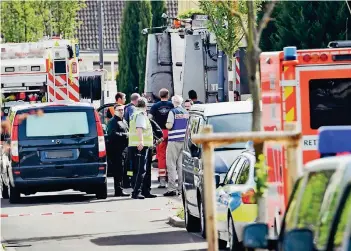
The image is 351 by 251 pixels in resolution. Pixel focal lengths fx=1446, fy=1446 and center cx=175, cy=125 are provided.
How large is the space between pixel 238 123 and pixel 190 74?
1389cm

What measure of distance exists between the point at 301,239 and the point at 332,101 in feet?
25.3

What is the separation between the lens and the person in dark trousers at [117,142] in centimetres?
2319

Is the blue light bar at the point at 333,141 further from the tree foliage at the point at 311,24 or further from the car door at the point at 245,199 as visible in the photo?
the tree foliage at the point at 311,24

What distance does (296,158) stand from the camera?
8711 mm

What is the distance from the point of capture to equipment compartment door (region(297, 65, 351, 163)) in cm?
1393

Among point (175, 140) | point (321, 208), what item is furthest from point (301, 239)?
point (175, 140)

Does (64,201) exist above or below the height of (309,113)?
below

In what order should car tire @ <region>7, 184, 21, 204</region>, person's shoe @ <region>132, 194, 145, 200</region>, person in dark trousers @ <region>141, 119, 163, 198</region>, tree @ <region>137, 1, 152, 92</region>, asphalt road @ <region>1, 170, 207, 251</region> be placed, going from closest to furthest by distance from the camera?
asphalt road @ <region>1, 170, 207, 251</region> < car tire @ <region>7, 184, 21, 204</region> < person in dark trousers @ <region>141, 119, 163, 198</region> < person's shoe @ <region>132, 194, 145, 200</region> < tree @ <region>137, 1, 152, 92</region>

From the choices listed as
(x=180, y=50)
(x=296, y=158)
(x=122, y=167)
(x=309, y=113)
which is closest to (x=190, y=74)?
(x=180, y=50)

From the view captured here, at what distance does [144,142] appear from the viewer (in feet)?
72.9

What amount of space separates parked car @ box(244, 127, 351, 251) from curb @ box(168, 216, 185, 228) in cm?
1064

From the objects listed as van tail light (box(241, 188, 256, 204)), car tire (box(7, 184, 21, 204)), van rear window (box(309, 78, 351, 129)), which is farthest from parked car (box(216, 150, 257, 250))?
car tire (box(7, 184, 21, 204))

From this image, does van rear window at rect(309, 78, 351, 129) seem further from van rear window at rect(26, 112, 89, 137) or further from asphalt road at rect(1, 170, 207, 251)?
van rear window at rect(26, 112, 89, 137)

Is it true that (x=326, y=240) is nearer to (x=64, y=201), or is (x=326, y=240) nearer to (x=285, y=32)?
(x=64, y=201)
